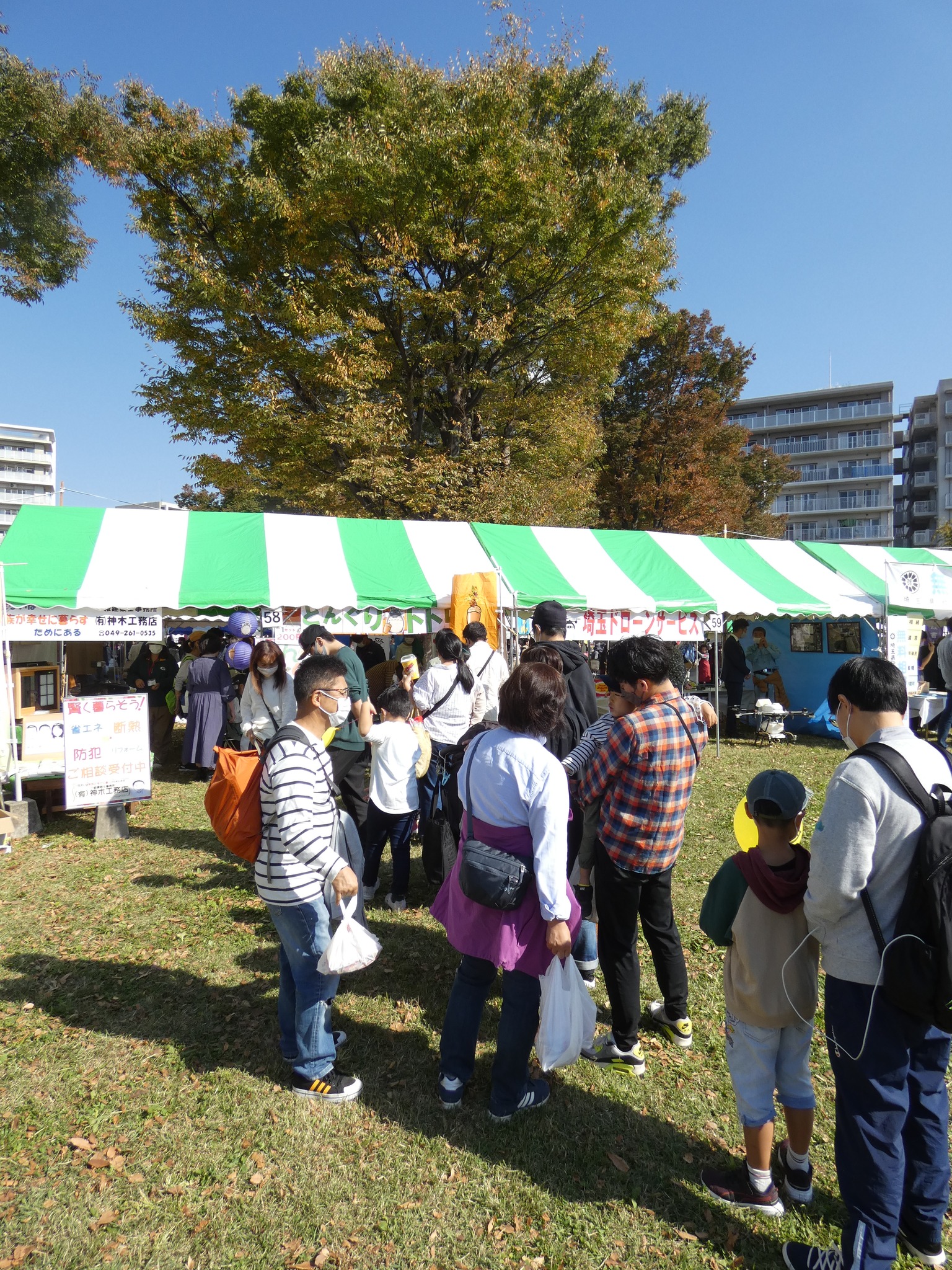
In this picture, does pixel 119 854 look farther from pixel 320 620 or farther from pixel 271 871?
pixel 271 871

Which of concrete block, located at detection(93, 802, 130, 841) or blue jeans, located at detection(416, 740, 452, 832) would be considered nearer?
blue jeans, located at detection(416, 740, 452, 832)

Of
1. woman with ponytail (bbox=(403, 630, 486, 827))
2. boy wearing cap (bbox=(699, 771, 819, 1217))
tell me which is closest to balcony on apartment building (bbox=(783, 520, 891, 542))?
woman with ponytail (bbox=(403, 630, 486, 827))

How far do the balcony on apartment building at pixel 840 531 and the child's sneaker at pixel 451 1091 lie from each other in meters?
58.3

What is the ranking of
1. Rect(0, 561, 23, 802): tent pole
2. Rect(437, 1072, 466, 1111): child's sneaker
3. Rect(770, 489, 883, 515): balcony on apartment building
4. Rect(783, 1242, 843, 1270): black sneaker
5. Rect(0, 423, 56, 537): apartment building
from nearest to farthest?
1. Rect(783, 1242, 843, 1270): black sneaker
2. Rect(437, 1072, 466, 1111): child's sneaker
3. Rect(0, 561, 23, 802): tent pole
4. Rect(770, 489, 883, 515): balcony on apartment building
5. Rect(0, 423, 56, 537): apartment building

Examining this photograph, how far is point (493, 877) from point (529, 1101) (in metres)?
1.17

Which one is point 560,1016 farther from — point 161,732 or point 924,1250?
point 161,732

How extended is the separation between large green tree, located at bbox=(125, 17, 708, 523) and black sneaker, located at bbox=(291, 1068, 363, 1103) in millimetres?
11657

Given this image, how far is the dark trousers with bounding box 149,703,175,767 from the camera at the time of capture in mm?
10508

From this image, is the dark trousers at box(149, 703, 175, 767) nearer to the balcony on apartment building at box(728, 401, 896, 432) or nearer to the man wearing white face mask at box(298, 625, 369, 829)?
the man wearing white face mask at box(298, 625, 369, 829)

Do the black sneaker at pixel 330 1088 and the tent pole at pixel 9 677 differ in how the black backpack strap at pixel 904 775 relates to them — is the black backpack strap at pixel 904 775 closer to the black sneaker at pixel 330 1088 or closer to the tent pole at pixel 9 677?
the black sneaker at pixel 330 1088

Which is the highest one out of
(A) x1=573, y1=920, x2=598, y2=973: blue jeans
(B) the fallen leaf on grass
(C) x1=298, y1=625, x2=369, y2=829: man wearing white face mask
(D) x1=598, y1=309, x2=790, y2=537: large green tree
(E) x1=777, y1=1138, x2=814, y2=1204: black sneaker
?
(D) x1=598, y1=309, x2=790, y2=537: large green tree

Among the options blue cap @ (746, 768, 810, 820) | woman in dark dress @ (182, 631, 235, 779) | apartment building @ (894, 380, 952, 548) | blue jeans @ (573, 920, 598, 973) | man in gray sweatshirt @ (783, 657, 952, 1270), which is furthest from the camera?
apartment building @ (894, 380, 952, 548)

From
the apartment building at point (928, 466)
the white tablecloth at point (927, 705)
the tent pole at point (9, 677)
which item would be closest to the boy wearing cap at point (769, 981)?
the tent pole at point (9, 677)

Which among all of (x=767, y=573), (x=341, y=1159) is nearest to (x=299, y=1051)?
(x=341, y=1159)
